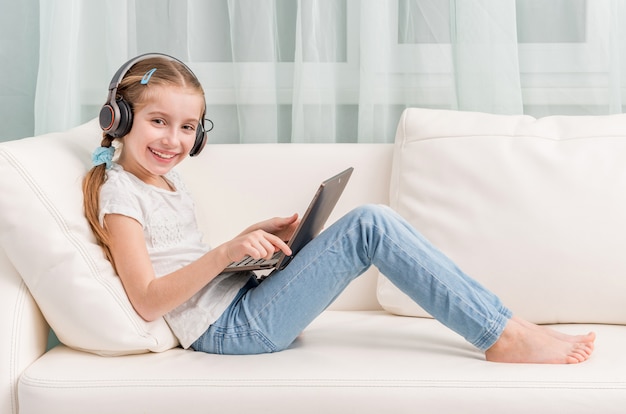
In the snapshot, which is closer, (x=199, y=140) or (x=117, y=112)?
(x=117, y=112)

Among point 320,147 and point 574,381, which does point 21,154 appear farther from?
point 574,381

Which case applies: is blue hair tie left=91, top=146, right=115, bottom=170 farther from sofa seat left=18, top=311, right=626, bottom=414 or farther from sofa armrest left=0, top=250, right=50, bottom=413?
sofa seat left=18, top=311, right=626, bottom=414

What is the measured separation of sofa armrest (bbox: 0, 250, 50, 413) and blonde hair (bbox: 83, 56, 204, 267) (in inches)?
5.9

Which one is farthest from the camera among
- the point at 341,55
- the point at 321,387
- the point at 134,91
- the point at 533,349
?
the point at 341,55

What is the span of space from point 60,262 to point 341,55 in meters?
0.93

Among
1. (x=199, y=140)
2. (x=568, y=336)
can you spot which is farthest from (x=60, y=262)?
(x=568, y=336)

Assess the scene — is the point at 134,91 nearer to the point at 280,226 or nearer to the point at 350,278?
the point at 280,226

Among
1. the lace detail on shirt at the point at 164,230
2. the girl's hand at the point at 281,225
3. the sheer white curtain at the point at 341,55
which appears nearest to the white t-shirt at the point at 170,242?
the lace detail on shirt at the point at 164,230

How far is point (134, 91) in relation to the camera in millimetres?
1389

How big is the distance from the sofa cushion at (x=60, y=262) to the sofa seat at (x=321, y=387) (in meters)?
0.05

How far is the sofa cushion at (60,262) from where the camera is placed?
4.09 feet

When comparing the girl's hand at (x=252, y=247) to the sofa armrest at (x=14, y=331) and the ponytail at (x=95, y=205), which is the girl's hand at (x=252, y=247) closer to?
the ponytail at (x=95, y=205)

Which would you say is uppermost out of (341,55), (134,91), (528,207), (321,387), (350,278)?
(341,55)

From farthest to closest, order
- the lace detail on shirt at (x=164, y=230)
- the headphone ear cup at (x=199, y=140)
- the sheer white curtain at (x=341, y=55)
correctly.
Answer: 1. the sheer white curtain at (x=341, y=55)
2. the headphone ear cup at (x=199, y=140)
3. the lace detail on shirt at (x=164, y=230)
